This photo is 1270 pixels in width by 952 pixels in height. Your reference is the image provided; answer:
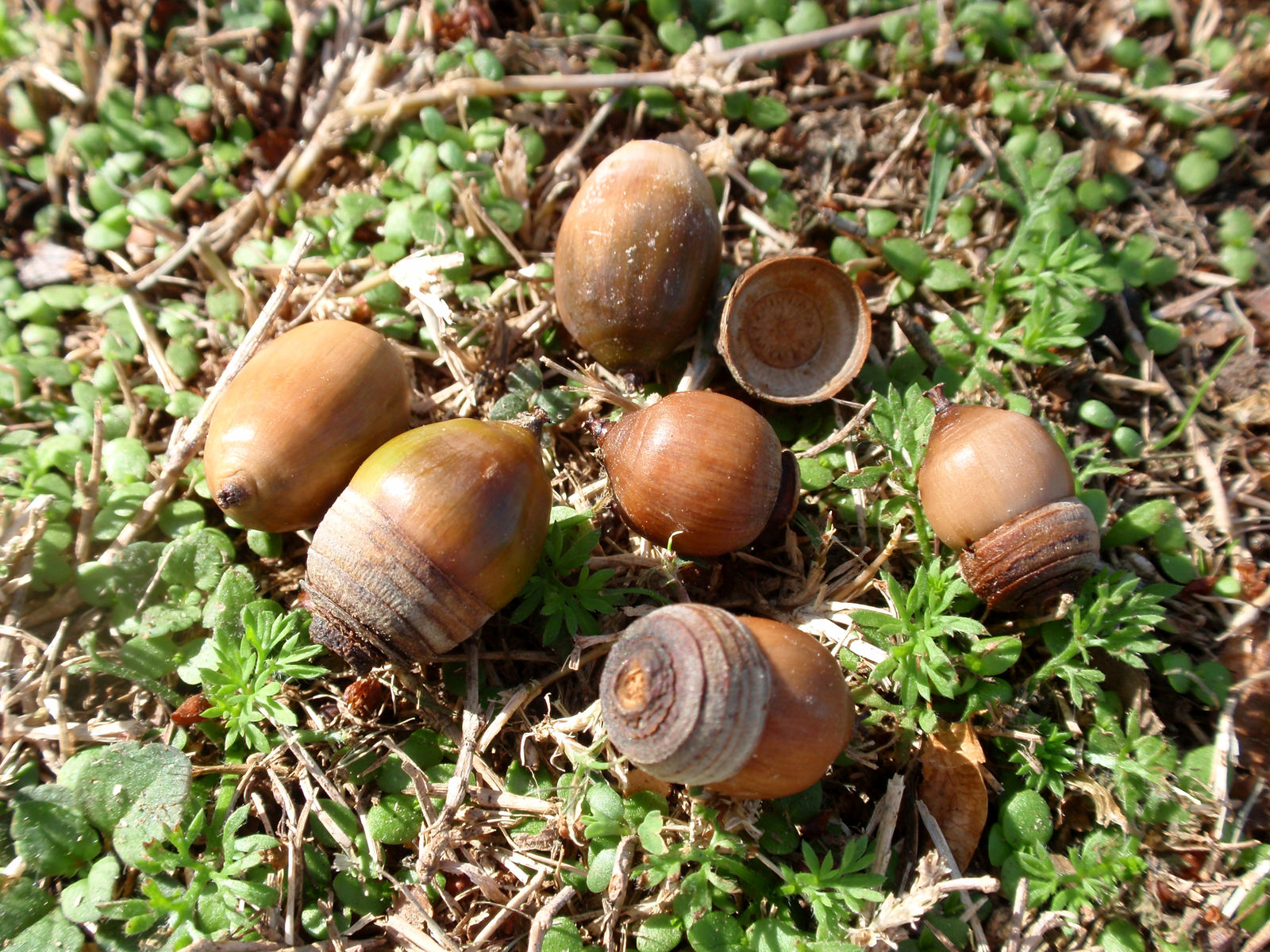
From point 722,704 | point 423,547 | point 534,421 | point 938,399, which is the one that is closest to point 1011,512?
point 938,399

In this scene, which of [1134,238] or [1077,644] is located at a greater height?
[1134,238]

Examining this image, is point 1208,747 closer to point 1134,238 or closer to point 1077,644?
point 1077,644

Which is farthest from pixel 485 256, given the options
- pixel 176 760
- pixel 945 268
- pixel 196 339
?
pixel 176 760

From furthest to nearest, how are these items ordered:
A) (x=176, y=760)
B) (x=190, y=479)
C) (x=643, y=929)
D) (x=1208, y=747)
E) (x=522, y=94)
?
1. (x=522, y=94)
2. (x=190, y=479)
3. (x=1208, y=747)
4. (x=176, y=760)
5. (x=643, y=929)

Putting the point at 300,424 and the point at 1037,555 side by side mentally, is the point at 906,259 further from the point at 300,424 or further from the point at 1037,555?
the point at 300,424

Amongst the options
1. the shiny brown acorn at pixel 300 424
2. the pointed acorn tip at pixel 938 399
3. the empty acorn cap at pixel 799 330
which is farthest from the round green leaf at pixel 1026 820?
the shiny brown acorn at pixel 300 424

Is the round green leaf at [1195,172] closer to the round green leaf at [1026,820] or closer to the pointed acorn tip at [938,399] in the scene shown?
the pointed acorn tip at [938,399]

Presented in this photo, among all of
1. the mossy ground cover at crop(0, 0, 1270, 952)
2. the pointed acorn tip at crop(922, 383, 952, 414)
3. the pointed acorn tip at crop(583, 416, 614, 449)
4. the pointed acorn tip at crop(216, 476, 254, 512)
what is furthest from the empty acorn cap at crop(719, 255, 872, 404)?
the pointed acorn tip at crop(216, 476, 254, 512)
